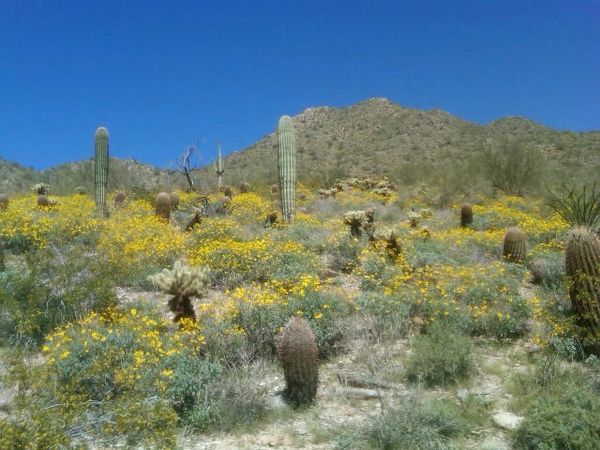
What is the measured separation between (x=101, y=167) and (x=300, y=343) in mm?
11763

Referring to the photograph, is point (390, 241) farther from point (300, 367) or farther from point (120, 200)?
point (120, 200)

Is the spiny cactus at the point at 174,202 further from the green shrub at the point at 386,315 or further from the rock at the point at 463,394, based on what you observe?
the rock at the point at 463,394

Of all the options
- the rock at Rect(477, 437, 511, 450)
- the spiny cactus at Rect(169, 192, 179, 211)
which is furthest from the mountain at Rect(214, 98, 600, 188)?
the rock at Rect(477, 437, 511, 450)

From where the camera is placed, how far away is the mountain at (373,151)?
85.3 ft

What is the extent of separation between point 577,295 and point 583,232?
785 mm

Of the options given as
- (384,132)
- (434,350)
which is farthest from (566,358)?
(384,132)

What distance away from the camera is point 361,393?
5.86 metres

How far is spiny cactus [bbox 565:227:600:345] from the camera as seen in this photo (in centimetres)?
661

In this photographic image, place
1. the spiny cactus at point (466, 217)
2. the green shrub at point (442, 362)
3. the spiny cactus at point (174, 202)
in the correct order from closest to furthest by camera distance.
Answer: the green shrub at point (442, 362) → the spiny cactus at point (466, 217) → the spiny cactus at point (174, 202)

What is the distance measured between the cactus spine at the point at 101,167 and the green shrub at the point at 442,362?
11.4m

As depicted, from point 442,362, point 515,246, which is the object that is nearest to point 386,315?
point 442,362

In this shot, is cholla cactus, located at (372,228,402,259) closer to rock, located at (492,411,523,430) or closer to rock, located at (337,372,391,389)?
rock, located at (337,372,391,389)

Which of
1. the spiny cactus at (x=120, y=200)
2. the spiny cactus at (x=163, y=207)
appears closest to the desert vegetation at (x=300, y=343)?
the spiny cactus at (x=163, y=207)

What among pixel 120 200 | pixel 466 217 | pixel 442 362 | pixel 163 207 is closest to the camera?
pixel 442 362
